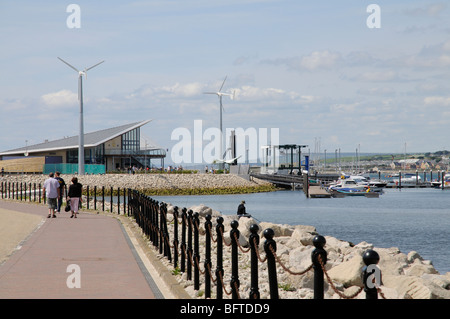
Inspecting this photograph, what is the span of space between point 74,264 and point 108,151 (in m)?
89.4

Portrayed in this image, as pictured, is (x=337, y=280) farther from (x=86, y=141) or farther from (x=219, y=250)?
(x=86, y=141)

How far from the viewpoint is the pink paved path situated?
415 inches

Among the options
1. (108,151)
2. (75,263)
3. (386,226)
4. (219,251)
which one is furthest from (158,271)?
(108,151)

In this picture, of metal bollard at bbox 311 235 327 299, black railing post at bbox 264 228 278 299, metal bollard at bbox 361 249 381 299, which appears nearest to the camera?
metal bollard at bbox 361 249 381 299

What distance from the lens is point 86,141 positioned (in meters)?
102

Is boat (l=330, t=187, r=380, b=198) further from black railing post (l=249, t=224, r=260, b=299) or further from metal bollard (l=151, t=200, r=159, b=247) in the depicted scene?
black railing post (l=249, t=224, r=260, b=299)

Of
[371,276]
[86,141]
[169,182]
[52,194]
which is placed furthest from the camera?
[86,141]

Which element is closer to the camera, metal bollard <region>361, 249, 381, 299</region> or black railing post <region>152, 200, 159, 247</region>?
metal bollard <region>361, 249, 381, 299</region>

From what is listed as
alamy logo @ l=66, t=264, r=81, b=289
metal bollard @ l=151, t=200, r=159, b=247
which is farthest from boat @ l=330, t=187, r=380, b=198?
alamy logo @ l=66, t=264, r=81, b=289

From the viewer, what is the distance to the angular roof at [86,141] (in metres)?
99.2

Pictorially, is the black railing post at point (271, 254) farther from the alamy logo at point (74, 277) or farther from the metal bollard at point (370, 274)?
the alamy logo at point (74, 277)

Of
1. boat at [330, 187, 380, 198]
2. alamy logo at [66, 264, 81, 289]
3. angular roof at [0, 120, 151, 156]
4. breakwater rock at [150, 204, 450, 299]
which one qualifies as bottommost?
boat at [330, 187, 380, 198]

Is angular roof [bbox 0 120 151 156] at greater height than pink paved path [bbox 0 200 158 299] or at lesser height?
greater
